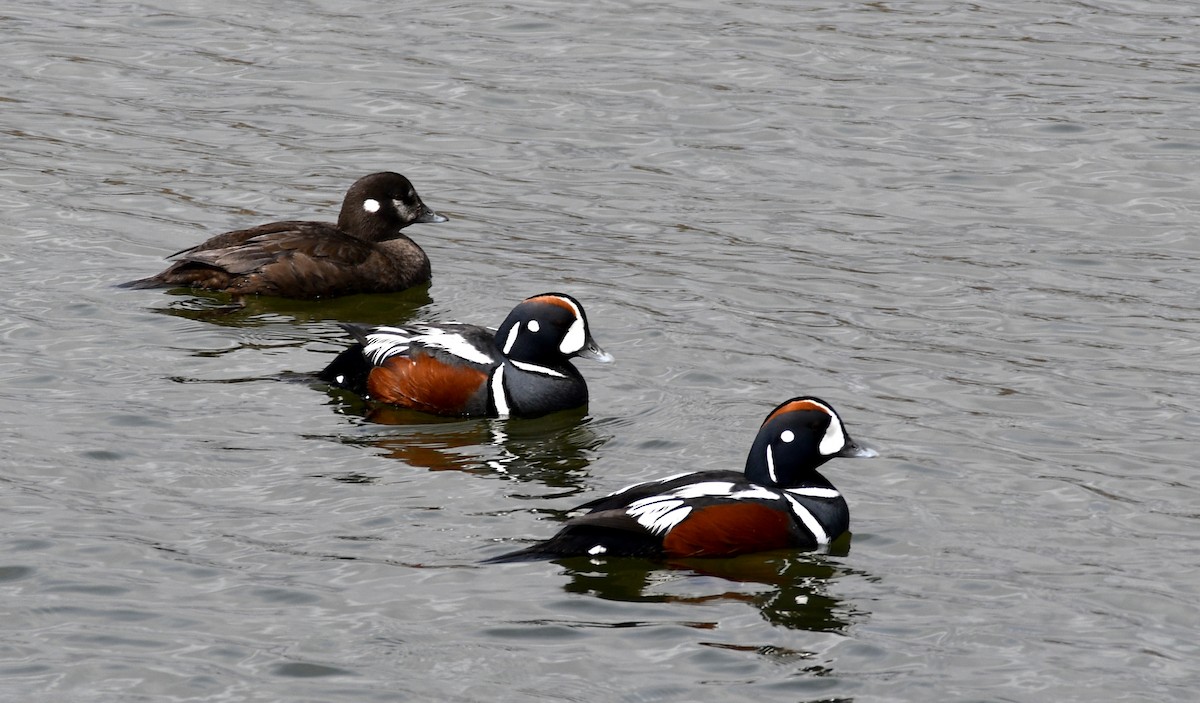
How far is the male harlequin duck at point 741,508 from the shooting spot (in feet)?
32.9

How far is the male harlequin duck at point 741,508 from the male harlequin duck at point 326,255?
535cm

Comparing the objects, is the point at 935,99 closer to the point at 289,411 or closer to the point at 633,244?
the point at 633,244

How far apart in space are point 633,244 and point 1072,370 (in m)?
4.32

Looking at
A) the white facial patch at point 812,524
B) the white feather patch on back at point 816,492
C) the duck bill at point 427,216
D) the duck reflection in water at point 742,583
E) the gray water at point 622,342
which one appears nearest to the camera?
the gray water at point 622,342

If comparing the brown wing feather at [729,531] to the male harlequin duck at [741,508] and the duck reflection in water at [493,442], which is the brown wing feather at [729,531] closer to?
the male harlequin duck at [741,508]

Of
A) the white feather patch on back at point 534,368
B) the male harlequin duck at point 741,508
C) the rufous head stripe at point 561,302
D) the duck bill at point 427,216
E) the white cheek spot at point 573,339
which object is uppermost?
the duck bill at point 427,216

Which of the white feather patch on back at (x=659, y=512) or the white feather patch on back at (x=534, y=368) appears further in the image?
the white feather patch on back at (x=534, y=368)

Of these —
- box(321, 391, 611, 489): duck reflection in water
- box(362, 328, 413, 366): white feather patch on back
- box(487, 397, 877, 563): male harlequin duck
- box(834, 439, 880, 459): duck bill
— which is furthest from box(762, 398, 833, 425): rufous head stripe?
box(362, 328, 413, 366): white feather patch on back

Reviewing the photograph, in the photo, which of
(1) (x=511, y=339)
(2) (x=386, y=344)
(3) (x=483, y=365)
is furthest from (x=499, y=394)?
(2) (x=386, y=344)

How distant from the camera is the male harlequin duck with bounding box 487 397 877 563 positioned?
10.0 m

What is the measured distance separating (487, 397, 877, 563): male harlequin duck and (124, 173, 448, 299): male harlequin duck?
211 inches

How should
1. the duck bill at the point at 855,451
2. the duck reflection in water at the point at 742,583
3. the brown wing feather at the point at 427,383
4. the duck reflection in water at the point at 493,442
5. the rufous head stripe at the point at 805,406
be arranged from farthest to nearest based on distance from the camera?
the brown wing feather at the point at 427,383
the duck reflection in water at the point at 493,442
the duck bill at the point at 855,451
the rufous head stripe at the point at 805,406
the duck reflection in water at the point at 742,583

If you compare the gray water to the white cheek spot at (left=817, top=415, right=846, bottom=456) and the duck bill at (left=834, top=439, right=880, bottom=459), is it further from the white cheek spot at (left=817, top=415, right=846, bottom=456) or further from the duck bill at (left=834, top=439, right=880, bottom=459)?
the white cheek spot at (left=817, top=415, right=846, bottom=456)

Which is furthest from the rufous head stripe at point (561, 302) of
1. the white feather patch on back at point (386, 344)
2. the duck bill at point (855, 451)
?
the duck bill at point (855, 451)
